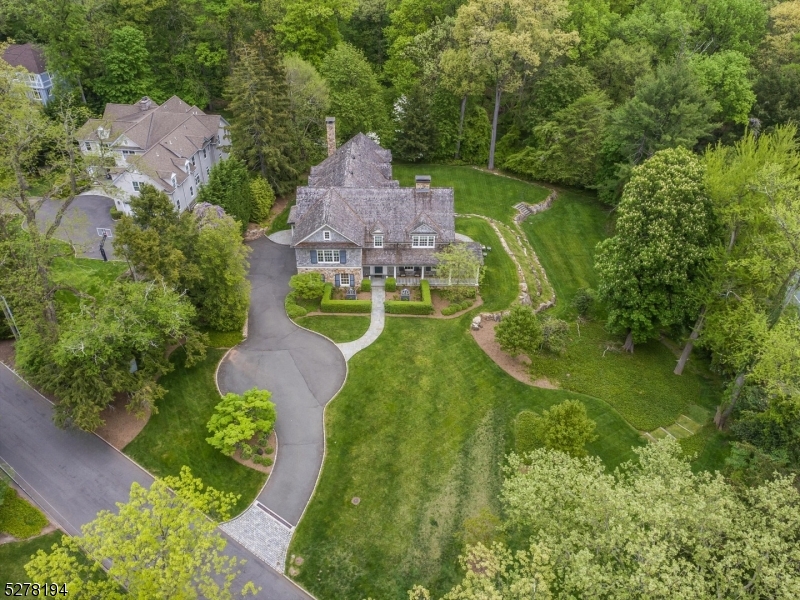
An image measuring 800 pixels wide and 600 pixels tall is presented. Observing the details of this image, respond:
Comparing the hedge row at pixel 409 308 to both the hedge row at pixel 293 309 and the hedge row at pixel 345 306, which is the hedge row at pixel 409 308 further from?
the hedge row at pixel 293 309

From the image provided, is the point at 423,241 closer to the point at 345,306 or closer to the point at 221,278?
the point at 345,306

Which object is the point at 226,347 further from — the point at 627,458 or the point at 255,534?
the point at 627,458

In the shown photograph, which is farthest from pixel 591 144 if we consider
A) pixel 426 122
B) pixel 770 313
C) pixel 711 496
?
pixel 711 496

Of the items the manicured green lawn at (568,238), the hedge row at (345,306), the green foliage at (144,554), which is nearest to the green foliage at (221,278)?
the hedge row at (345,306)

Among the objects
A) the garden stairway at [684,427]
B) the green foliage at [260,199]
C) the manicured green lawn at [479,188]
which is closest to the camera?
the garden stairway at [684,427]

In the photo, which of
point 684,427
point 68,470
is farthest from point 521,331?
point 68,470

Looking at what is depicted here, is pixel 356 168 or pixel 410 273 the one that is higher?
pixel 356 168
